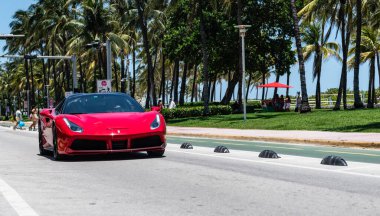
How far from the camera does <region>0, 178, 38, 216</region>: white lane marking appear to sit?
6.57m

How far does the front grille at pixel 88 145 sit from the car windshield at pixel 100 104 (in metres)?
1.04

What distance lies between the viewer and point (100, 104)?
1315 centimetres

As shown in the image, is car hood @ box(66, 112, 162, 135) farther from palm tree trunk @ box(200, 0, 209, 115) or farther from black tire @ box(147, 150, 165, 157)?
palm tree trunk @ box(200, 0, 209, 115)

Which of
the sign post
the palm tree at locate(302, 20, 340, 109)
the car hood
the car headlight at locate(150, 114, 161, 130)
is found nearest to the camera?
the car hood

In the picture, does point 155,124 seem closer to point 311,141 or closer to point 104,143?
point 104,143

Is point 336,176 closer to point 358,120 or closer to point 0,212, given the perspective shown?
point 0,212

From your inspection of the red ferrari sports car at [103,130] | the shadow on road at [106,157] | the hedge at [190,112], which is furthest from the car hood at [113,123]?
the hedge at [190,112]

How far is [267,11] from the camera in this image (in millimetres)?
49781

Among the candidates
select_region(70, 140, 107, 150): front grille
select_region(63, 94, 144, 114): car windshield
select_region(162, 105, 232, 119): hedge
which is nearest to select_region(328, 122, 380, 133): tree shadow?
select_region(63, 94, 144, 114): car windshield

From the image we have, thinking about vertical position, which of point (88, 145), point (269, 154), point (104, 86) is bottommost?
point (269, 154)

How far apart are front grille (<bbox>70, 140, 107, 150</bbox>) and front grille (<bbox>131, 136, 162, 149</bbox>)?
58cm

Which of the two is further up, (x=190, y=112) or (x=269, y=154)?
(x=269, y=154)

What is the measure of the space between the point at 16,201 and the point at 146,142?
16.2 feet

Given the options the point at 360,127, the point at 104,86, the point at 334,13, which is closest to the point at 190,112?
the point at 104,86
